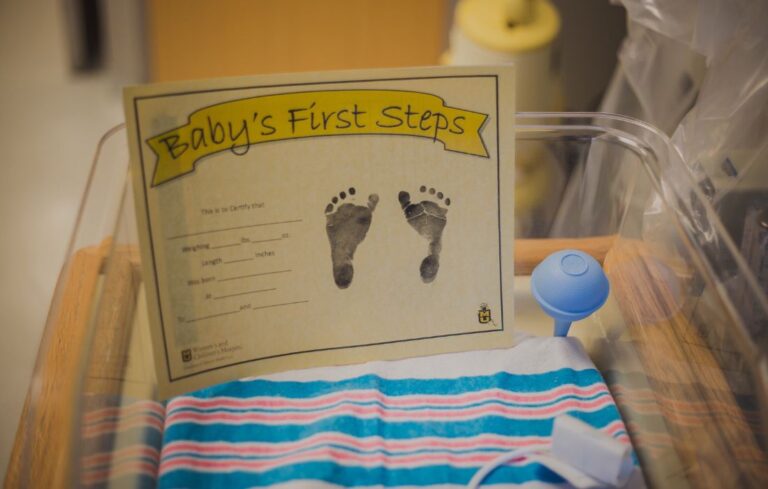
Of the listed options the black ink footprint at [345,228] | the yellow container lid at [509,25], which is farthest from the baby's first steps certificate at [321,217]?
the yellow container lid at [509,25]

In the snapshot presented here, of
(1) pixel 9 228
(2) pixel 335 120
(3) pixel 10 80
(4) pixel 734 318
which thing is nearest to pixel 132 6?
(3) pixel 10 80

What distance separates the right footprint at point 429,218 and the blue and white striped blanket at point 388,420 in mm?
68

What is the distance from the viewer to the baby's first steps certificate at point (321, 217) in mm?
417

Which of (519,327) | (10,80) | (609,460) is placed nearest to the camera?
(609,460)

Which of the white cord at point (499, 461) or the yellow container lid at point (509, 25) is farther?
the yellow container lid at point (509, 25)

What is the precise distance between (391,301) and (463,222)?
0.07 meters

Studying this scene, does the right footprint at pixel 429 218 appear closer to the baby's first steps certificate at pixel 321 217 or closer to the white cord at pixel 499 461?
the baby's first steps certificate at pixel 321 217

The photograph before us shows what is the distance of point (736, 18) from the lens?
1.82ft

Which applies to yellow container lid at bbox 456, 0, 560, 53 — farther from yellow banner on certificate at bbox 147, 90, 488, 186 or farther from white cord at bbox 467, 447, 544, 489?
white cord at bbox 467, 447, 544, 489

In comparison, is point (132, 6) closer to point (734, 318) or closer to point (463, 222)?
point (463, 222)

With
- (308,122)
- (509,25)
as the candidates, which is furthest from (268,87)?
(509,25)

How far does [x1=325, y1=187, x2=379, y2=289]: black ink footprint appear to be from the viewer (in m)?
0.45

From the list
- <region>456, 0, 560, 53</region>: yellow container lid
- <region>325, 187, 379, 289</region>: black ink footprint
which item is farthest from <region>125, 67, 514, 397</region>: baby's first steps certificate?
<region>456, 0, 560, 53</region>: yellow container lid

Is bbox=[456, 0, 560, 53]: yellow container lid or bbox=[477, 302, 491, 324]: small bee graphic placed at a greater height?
bbox=[456, 0, 560, 53]: yellow container lid
